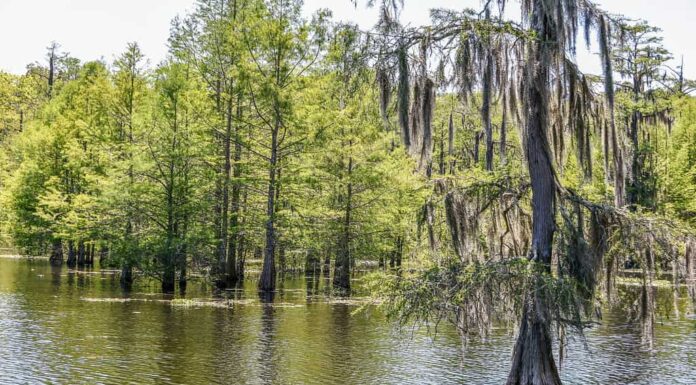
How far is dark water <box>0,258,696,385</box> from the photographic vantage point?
45.4ft

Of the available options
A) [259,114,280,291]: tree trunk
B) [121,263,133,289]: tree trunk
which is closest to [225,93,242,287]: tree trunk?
[259,114,280,291]: tree trunk

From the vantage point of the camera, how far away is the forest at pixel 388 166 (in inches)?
426

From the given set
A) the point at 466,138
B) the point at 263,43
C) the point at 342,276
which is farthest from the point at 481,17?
the point at 466,138

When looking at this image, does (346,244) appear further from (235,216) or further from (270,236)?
(235,216)

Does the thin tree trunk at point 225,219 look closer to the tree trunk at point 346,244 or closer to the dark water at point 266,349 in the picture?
the tree trunk at point 346,244

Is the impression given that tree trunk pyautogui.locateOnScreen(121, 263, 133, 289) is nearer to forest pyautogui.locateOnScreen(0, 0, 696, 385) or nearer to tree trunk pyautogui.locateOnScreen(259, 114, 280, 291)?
forest pyautogui.locateOnScreen(0, 0, 696, 385)

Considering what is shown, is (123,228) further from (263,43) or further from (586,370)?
(586,370)

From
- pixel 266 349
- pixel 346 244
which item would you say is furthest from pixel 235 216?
pixel 266 349

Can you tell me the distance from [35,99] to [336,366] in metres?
66.1

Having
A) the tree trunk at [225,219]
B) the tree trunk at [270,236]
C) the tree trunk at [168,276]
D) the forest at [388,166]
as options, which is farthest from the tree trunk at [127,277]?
the tree trunk at [270,236]

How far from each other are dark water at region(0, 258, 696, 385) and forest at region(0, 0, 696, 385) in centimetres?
135

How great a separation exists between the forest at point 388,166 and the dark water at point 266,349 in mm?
1346

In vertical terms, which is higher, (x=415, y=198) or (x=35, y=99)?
(x=35, y=99)

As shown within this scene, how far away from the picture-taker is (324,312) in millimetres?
23344
